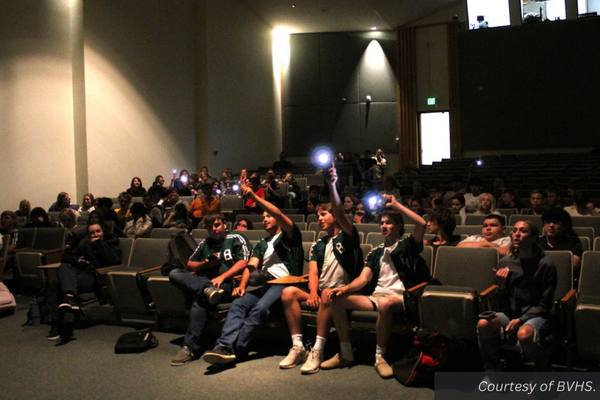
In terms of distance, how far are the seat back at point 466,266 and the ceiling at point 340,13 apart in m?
11.8

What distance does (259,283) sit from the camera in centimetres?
446

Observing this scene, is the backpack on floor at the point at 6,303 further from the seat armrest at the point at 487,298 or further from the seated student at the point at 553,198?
the seated student at the point at 553,198

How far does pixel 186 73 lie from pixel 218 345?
33.9ft

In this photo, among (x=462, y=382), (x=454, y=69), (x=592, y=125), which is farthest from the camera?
(x=454, y=69)

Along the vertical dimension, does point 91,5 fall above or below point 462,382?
above

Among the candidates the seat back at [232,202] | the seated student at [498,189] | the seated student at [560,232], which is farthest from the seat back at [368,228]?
the seat back at [232,202]

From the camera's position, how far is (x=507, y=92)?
16594 mm

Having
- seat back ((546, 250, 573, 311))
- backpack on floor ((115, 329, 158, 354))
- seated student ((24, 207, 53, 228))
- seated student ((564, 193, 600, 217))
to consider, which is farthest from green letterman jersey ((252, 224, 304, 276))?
seated student ((24, 207, 53, 228))

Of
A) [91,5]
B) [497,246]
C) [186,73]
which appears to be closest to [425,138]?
[186,73]

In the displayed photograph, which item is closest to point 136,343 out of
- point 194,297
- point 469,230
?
point 194,297

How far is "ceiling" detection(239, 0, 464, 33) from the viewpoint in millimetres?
15383

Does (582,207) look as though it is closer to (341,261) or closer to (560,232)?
(560,232)

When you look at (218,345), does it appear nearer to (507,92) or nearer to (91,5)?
(91,5)

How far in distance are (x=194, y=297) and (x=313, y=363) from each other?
3.67 ft
